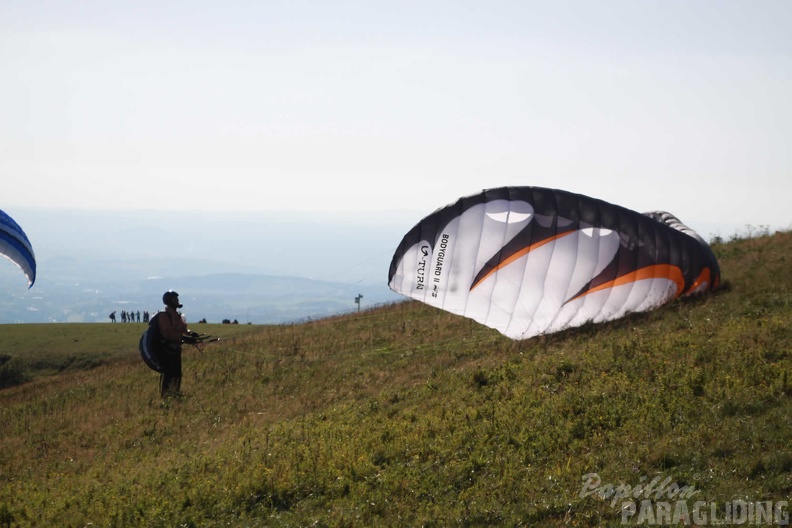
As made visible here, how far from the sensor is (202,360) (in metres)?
29.7

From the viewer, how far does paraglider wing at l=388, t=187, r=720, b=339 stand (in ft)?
72.9

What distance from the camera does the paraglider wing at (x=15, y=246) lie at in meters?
28.4

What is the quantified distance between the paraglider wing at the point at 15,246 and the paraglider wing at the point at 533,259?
570 inches

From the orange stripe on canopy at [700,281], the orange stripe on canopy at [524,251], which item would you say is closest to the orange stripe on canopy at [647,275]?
the orange stripe on canopy at [700,281]

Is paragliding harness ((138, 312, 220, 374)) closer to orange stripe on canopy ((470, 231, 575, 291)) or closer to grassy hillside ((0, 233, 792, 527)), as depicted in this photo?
grassy hillside ((0, 233, 792, 527))

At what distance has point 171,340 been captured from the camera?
23375 mm

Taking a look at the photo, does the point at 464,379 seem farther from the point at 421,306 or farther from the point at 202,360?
the point at 421,306

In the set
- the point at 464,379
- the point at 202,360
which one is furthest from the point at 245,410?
the point at 202,360

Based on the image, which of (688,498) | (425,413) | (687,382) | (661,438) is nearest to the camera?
(688,498)

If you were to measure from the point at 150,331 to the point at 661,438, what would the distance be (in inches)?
595

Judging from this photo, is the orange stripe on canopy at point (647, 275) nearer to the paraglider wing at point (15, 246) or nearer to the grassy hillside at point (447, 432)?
the grassy hillside at point (447, 432)

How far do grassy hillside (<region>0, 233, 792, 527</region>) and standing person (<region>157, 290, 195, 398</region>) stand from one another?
23.8 inches

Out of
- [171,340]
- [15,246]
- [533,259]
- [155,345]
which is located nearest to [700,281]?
[533,259]

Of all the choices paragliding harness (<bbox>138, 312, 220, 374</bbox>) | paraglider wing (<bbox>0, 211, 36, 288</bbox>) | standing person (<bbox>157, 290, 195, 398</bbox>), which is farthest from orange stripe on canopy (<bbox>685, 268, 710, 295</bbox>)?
paraglider wing (<bbox>0, 211, 36, 288</bbox>)
